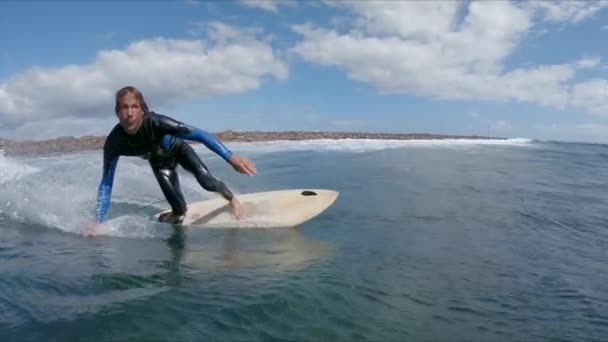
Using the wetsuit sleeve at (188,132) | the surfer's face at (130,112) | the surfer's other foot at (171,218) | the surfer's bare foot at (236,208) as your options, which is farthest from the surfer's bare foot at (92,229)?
the surfer's bare foot at (236,208)

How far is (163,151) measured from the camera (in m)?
6.32

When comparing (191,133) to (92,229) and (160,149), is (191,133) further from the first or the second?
(92,229)

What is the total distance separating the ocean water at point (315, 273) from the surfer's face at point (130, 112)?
1.36 metres

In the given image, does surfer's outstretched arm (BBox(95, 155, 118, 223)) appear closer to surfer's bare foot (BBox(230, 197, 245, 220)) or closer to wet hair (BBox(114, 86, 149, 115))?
wet hair (BBox(114, 86, 149, 115))

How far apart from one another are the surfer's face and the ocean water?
1361 mm

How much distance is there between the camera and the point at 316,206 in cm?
707

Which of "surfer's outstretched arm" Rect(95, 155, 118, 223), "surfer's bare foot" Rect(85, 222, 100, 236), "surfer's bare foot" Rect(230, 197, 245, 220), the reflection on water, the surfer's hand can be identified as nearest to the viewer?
the reflection on water

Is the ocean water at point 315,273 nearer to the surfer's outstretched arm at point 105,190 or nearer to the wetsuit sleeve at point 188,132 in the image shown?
the surfer's outstretched arm at point 105,190

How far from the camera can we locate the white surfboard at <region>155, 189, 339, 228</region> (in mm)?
6672

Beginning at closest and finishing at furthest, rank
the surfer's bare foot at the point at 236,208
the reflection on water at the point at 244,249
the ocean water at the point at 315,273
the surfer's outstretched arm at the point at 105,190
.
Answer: the ocean water at the point at 315,273, the reflection on water at the point at 244,249, the surfer's outstretched arm at the point at 105,190, the surfer's bare foot at the point at 236,208

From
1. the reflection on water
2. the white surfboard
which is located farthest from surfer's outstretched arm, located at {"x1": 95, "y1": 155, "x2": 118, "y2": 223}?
the white surfboard

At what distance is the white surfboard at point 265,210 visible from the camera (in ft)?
21.9

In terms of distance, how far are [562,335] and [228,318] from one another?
223 centimetres

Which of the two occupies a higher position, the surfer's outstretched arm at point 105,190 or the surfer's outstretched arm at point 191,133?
the surfer's outstretched arm at point 191,133
